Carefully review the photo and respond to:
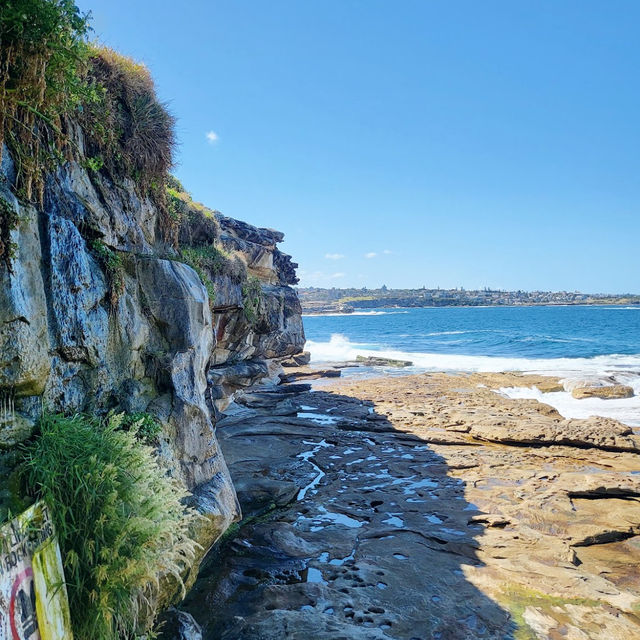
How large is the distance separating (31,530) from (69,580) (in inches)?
25.7

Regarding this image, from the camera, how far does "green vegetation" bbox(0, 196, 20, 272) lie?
457 centimetres

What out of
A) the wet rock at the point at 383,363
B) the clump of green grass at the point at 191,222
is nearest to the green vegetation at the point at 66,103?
the clump of green grass at the point at 191,222

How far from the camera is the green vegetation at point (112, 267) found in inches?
258

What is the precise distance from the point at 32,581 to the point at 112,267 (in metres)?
4.23

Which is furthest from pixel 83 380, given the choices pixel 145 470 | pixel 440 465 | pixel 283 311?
pixel 283 311

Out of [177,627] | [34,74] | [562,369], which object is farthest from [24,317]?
[562,369]

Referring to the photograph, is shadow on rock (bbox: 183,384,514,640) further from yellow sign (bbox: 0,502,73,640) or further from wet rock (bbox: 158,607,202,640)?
yellow sign (bbox: 0,502,73,640)

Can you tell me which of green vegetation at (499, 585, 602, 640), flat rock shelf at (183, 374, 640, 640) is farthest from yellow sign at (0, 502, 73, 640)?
green vegetation at (499, 585, 602, 640)

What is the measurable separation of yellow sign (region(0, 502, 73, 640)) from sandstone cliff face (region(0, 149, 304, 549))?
1.08 metres

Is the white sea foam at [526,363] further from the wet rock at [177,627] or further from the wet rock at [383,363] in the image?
the wet rock at [177,627]

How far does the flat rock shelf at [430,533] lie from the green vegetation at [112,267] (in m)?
4.65

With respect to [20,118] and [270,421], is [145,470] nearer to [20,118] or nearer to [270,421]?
[20,118]

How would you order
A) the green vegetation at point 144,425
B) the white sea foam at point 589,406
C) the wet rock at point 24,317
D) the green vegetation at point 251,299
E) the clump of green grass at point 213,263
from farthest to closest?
the white sea foam at point 589,406 < the green vegetation at point 251,299 < the clump of green grass at point 213,263 < the green vegetation at point 144,425 < the wet rock at point 24,317

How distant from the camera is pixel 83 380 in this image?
19.8 feet
